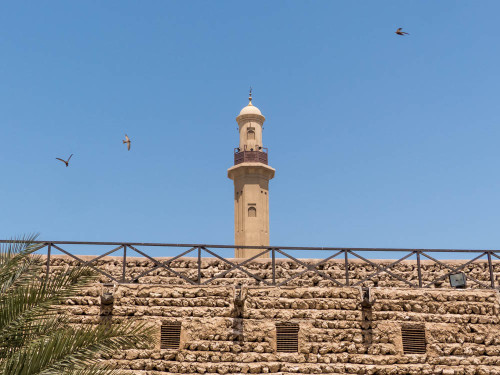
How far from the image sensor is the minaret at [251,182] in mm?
36750

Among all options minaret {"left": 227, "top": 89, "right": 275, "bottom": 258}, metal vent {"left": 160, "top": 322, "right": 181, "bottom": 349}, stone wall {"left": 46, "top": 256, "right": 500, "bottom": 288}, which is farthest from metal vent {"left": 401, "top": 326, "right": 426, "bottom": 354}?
minaret {"left": 227, "top": 89, "right": 275, "bottom": 258}

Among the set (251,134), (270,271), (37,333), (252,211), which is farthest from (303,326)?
(251,134)

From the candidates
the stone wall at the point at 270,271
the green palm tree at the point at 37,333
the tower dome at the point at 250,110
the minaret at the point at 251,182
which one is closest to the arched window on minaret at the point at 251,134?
the minaret at the point at 251,182

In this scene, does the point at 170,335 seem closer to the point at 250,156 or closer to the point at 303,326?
the point at 303,326

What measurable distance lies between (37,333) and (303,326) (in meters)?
7.01

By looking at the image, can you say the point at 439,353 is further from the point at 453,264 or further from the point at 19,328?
the point at 19,328

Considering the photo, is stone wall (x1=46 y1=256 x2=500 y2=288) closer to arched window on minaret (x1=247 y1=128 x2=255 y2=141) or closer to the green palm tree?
the green palm tree

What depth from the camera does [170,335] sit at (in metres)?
13.9

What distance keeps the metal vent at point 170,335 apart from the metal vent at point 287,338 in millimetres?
2207

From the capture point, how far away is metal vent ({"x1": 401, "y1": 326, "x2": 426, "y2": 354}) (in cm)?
1419

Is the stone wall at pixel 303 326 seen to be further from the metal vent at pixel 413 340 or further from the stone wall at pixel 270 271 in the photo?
the stone wall at pixel 270 271

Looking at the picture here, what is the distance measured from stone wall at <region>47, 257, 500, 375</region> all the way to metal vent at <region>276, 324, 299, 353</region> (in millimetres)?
116

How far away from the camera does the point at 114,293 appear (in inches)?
552

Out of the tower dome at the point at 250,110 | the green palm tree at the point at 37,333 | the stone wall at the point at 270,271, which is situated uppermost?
the tower dome at the point at 250,110
